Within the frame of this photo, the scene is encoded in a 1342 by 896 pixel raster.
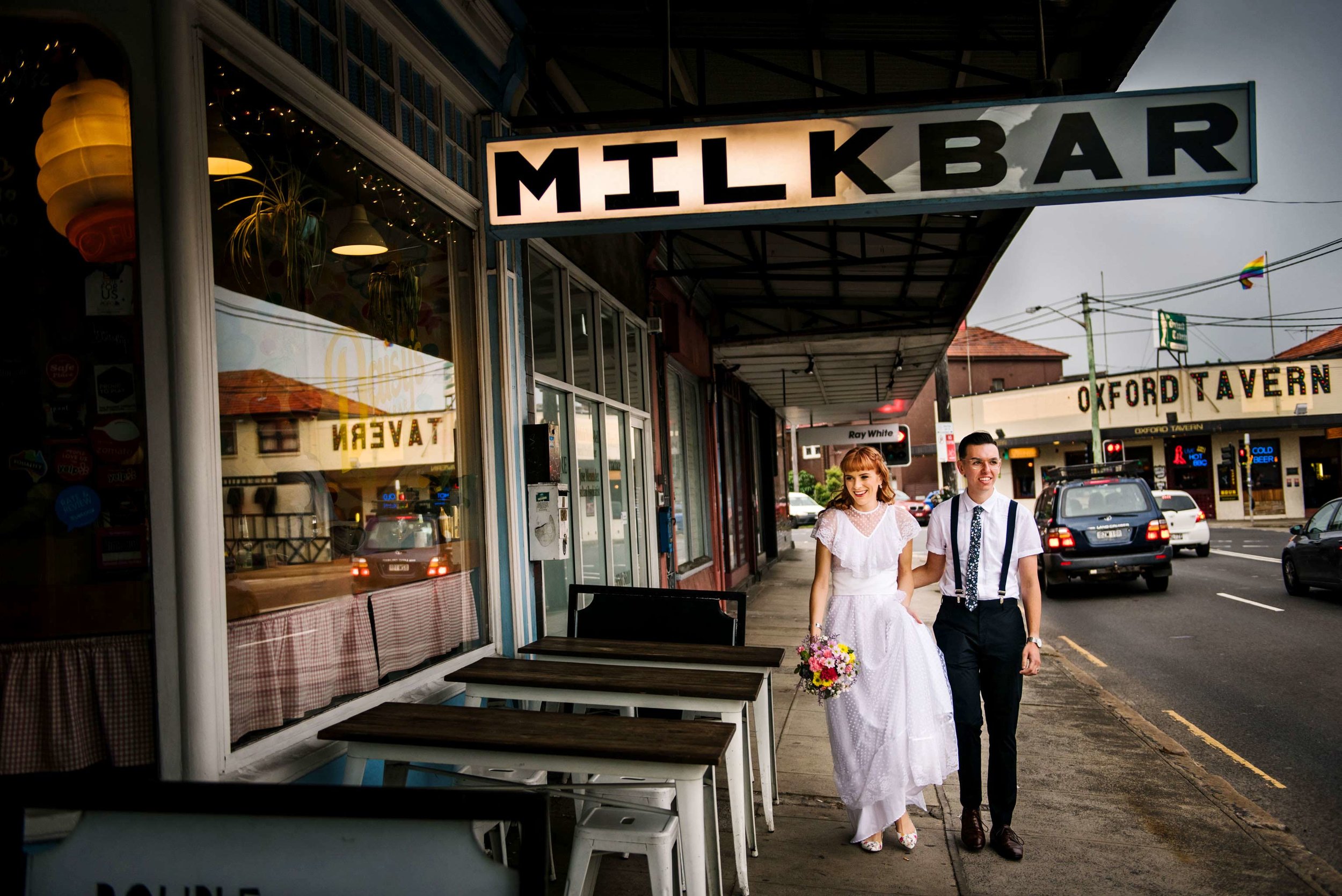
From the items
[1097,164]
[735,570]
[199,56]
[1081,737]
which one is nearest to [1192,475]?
[735,570]

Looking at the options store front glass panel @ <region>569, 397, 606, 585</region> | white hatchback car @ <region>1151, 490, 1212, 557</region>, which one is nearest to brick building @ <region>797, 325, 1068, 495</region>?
white hatchback car @ <region>1151, 490, 1212, 557</region>

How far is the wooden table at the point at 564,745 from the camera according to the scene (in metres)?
2.98

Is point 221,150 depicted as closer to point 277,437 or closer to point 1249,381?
point 277,437

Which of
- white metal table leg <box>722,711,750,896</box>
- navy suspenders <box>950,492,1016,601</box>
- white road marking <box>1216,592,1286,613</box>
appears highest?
navy suspenders <box>950,492,1016,601</box>

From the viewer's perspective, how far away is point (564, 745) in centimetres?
305

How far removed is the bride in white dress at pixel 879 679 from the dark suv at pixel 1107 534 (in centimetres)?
1053

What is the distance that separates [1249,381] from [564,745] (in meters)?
42.4

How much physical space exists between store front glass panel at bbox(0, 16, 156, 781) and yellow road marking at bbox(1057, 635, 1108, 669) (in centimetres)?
872

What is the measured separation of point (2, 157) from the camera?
11.2 ft

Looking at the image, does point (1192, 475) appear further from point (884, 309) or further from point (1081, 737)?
point (1081, 737)

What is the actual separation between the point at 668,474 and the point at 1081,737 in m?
5.42

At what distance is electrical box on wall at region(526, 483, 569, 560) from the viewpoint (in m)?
5.89

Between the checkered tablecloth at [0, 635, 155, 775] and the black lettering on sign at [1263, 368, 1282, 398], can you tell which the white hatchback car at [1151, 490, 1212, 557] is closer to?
the checkered tablecloth at [0, 635, 155, 775]

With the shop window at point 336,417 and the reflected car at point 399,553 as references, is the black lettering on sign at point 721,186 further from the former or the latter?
the reflected car at point 399,553
